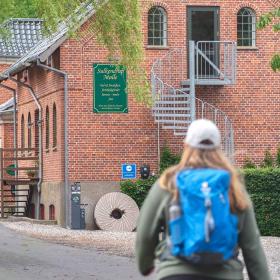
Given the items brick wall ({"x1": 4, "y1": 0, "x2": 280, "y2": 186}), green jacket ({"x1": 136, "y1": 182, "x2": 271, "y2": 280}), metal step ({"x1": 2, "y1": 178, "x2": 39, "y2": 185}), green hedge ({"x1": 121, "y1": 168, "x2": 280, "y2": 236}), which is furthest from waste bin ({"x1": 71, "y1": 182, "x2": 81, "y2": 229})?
green jacket ({"x1": 136, "y1": 182, "x2": 271, "y2": 280})

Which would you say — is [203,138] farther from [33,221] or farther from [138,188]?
[33,221]

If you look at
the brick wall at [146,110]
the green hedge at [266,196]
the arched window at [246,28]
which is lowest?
the green hedge at [266,196]

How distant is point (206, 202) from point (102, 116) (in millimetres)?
25279

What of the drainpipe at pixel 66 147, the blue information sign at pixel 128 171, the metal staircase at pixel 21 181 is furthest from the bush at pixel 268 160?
the metal staircase at pixel 21 181

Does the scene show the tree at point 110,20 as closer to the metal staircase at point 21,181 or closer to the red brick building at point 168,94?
the red brick building at point 168,94

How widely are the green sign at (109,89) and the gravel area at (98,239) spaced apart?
139 inches

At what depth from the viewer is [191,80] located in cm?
3009

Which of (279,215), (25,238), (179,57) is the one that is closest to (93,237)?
(25,238)

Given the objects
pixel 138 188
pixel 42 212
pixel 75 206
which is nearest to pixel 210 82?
pixel 138 188

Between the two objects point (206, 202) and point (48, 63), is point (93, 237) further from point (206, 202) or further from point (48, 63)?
point (206, 202)

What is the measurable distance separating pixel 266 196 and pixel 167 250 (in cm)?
2190

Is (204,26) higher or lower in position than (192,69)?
higher

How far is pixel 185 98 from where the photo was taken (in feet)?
100

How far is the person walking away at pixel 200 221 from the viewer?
17.6 feet
